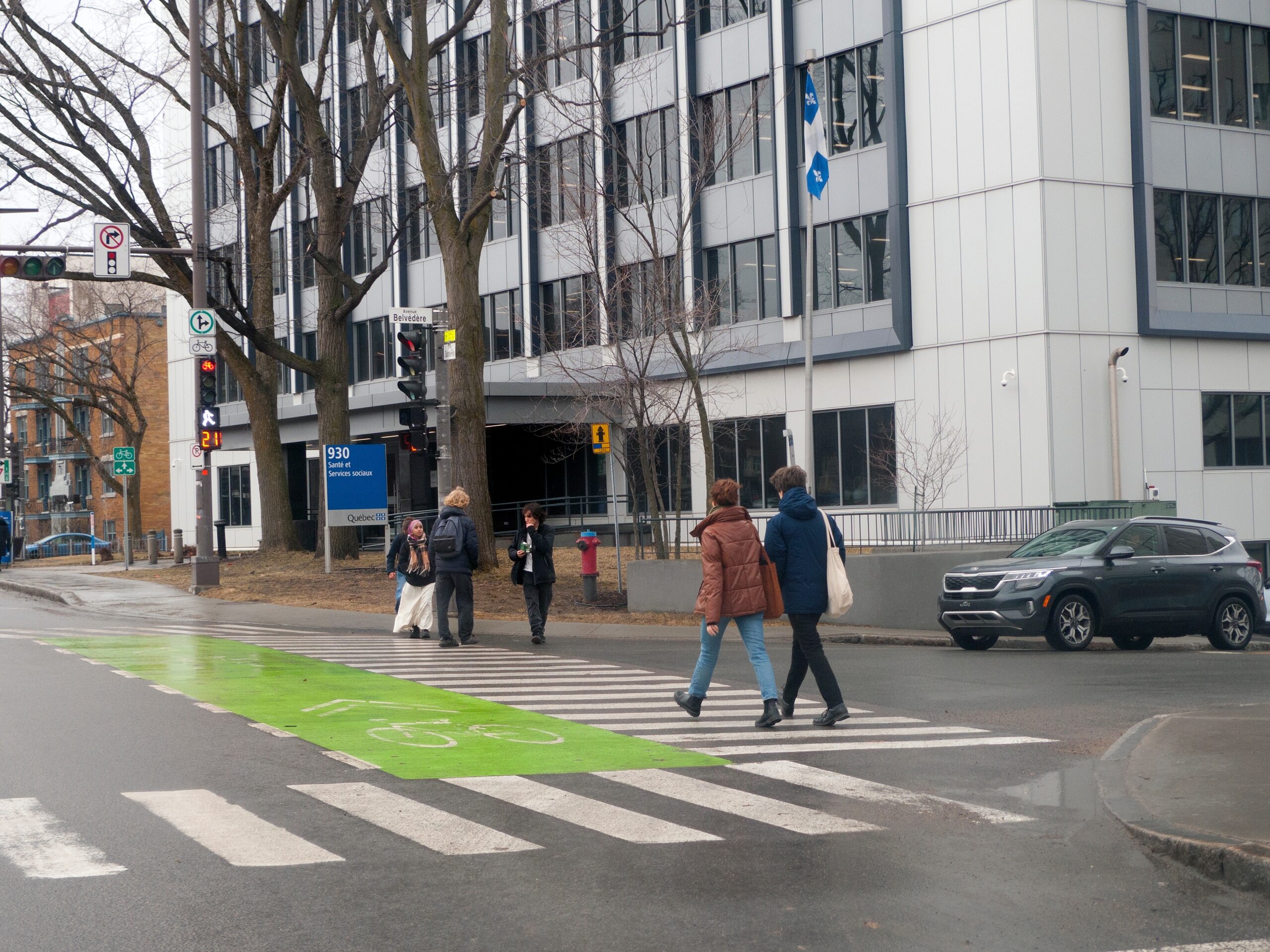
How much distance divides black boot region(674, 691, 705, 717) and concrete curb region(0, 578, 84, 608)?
18736mm

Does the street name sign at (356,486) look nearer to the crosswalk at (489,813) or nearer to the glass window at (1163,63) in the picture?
the glass window at (1163,63)

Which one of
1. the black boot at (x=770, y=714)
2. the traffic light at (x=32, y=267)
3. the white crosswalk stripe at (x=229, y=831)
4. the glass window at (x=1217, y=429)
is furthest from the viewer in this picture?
the glass window at (x=1217, y=429)

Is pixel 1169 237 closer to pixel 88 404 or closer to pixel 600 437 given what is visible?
pixel 600 437

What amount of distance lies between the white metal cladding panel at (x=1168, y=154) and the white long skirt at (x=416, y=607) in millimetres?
18768

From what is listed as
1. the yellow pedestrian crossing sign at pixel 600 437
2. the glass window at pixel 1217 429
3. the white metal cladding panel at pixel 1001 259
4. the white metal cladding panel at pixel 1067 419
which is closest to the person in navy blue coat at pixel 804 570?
the yellow pedestrian crossing sign at pixel 600 437

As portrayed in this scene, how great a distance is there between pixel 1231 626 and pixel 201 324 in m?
17.9

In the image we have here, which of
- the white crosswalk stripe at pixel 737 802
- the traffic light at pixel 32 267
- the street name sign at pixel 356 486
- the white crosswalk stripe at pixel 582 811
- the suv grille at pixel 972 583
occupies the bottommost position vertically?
the white crosswalk stripe at pixel 737 802

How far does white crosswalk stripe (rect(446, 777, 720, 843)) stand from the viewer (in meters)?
7.19

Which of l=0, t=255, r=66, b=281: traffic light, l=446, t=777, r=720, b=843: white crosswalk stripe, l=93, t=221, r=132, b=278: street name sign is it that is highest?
l=93, t=221, r=132, b=278: street name sign

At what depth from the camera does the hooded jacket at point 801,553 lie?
1080 cm

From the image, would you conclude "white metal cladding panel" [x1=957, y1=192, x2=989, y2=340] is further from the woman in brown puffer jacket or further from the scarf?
the woman in brown puffer jacket

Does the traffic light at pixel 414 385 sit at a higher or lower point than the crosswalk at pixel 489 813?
higher

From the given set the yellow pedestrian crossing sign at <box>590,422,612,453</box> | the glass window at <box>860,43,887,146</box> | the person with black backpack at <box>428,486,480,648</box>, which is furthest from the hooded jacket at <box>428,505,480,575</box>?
the glass window at <box>860,43,887,146</box>

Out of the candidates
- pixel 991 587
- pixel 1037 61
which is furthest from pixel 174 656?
pixel 1037 61
